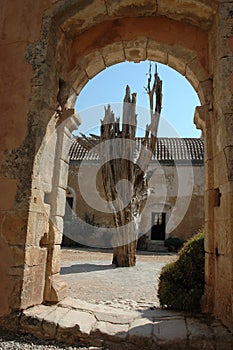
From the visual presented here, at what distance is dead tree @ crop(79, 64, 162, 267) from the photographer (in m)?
8.30

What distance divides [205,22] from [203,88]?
79cm

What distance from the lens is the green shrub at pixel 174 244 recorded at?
13211mm

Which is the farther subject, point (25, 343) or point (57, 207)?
point (57, 207)

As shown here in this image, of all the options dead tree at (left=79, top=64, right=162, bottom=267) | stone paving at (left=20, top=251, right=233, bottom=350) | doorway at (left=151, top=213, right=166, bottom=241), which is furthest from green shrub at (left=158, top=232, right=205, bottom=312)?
doorway at (left=151, top=213, right=166, bottom=241)

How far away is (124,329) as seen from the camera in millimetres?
2678

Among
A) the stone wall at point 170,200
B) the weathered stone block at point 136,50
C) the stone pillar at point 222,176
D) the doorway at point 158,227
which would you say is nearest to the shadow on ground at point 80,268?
the stone pillar at point 222,176

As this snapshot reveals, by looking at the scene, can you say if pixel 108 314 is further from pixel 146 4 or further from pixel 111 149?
pixel 111 149

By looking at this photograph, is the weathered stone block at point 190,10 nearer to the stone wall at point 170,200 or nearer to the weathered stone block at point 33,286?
the weathered stone block at point 33,286

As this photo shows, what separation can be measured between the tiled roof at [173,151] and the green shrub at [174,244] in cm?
413

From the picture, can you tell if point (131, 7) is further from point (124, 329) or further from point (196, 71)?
point (124, 329)

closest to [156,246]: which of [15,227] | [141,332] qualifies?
[141,332]

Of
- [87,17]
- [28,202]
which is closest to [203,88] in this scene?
[87,17]

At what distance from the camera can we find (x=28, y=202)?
9.58ft

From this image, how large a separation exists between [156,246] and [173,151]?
5428mm
